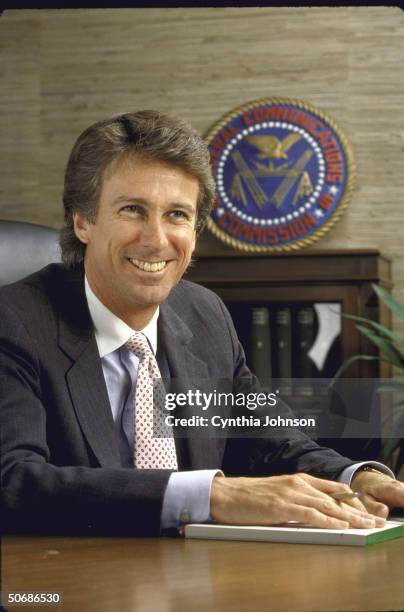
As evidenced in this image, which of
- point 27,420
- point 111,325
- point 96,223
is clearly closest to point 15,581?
point 27,420

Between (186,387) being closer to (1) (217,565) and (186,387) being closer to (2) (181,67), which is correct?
(1) (217,565)

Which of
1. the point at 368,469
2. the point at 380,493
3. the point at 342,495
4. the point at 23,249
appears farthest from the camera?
the point at 23,249

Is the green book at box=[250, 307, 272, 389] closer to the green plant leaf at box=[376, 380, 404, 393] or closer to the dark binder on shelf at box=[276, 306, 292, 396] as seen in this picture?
the dark binder on shelf at box=[276, 306, 292, 396]

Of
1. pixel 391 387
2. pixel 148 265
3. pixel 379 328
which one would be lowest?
pixel 391 387

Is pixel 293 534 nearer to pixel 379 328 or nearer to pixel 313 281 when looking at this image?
pixel 379 328

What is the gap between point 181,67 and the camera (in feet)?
15.0

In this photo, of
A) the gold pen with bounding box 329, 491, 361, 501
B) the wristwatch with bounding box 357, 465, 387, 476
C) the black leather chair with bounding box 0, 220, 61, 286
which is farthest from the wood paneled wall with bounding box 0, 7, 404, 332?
the gold pen with bounding box 329, 491, 361, 501

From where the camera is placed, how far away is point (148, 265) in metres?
1.78

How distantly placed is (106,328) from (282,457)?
0.40 metres

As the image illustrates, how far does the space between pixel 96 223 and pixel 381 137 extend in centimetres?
274

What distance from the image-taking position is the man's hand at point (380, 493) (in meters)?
1.38

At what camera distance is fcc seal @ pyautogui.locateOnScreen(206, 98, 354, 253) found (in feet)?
14.2

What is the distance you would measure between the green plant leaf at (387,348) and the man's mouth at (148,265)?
201 centimetres

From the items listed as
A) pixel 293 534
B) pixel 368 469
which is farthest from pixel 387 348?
pixel 293 534
